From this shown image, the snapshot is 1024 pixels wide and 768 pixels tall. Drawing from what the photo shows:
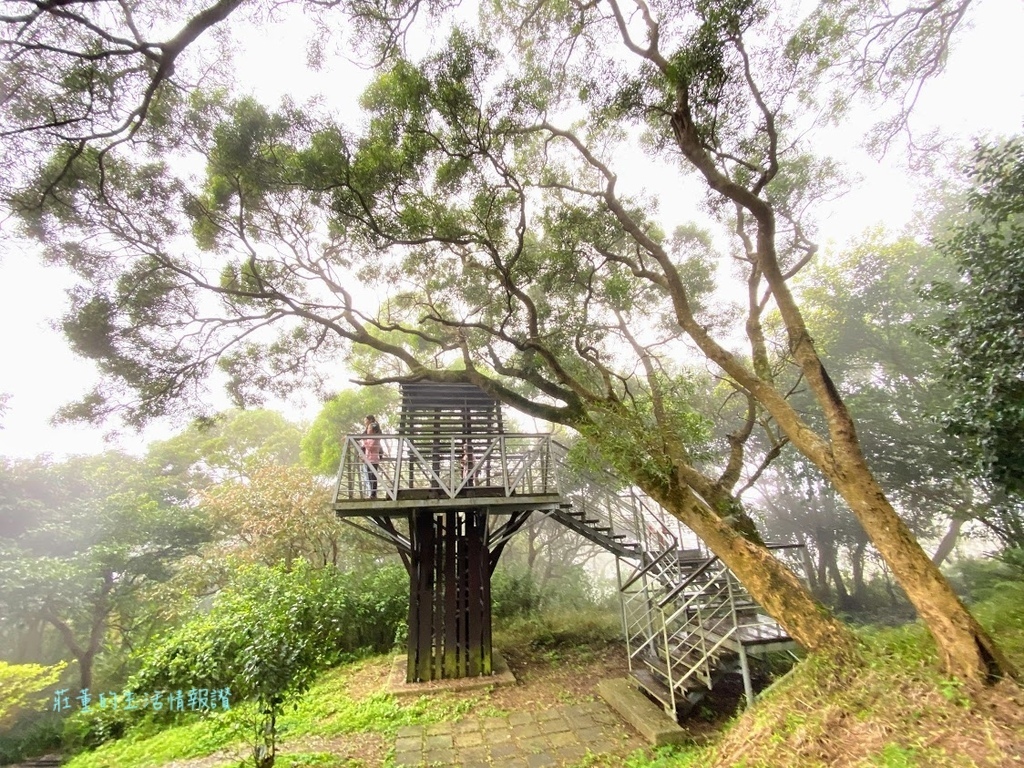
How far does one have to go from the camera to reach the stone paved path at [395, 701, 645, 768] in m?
4.30

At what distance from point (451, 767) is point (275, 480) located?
9608 mm

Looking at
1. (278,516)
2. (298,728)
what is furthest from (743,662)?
(278,516)

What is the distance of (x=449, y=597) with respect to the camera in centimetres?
691

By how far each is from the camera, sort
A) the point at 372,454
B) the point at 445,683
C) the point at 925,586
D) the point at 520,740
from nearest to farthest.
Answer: the point at 925,586 < the point at 520,740 < the point at 445,683 < the point at 372,454

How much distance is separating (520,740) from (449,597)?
2543mm

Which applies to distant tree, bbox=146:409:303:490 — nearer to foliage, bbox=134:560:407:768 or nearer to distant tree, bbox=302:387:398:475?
distant tree, bbox=302:387:398:475

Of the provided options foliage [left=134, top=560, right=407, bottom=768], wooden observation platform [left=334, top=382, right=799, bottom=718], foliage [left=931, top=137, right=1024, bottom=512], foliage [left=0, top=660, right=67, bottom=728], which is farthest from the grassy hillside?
foliage [left=0, top=660, right=67, bottom=728]

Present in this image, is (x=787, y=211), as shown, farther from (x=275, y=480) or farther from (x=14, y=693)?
(x=14, y=693)

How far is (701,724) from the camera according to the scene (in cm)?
482

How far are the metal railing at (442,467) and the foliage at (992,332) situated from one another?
5.37m

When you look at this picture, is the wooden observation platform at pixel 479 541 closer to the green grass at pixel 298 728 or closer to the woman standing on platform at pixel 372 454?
the woman standing on platform at pixel 372 454

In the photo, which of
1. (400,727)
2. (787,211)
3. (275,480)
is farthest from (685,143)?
(275,480)

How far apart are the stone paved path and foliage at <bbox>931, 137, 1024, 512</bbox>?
5392mm

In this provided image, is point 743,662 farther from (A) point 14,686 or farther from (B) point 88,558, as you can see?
(B) point 88,558
